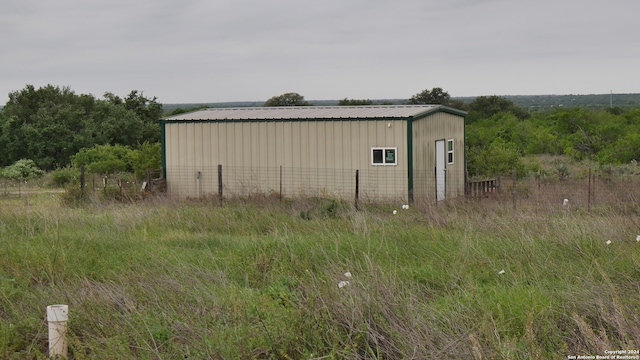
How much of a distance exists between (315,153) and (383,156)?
1805 millimetres

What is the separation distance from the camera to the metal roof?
1928 cm

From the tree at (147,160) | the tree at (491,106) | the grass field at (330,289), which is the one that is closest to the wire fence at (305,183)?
the tree at (147,160)

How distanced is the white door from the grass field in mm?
9069

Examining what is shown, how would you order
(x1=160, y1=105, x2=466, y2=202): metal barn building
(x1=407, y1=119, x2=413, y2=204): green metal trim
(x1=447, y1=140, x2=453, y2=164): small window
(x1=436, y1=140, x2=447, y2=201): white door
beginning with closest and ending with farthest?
(x1=407, y1=119, x2=413, y2=204): green metal trim → (x1=160, y1=105, x2=466, y2=202): metal barn building → (x1=436, y1=140, x2=447, y2=201): white door → (x1=447, y1=140, x2=453, y2=164): small window

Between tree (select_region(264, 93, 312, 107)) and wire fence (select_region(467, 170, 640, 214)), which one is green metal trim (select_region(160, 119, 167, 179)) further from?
tree (select_region(264, 93, 312, 107))

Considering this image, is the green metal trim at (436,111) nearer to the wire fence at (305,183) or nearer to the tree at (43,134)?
the wire fence at (305,183)

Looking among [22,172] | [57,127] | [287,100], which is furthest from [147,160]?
[287,100]

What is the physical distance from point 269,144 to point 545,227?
37.9 ft

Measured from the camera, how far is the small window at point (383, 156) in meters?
18.9

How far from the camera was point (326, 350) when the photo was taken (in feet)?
17.7

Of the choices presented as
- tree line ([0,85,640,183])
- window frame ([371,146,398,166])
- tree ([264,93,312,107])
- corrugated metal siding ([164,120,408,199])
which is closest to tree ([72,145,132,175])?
tree line ([0,85,640,183])

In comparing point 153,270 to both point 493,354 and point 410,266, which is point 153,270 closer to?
point 410,266

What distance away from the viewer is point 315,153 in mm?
19688

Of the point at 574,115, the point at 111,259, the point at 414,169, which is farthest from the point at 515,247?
the point at 574,115
